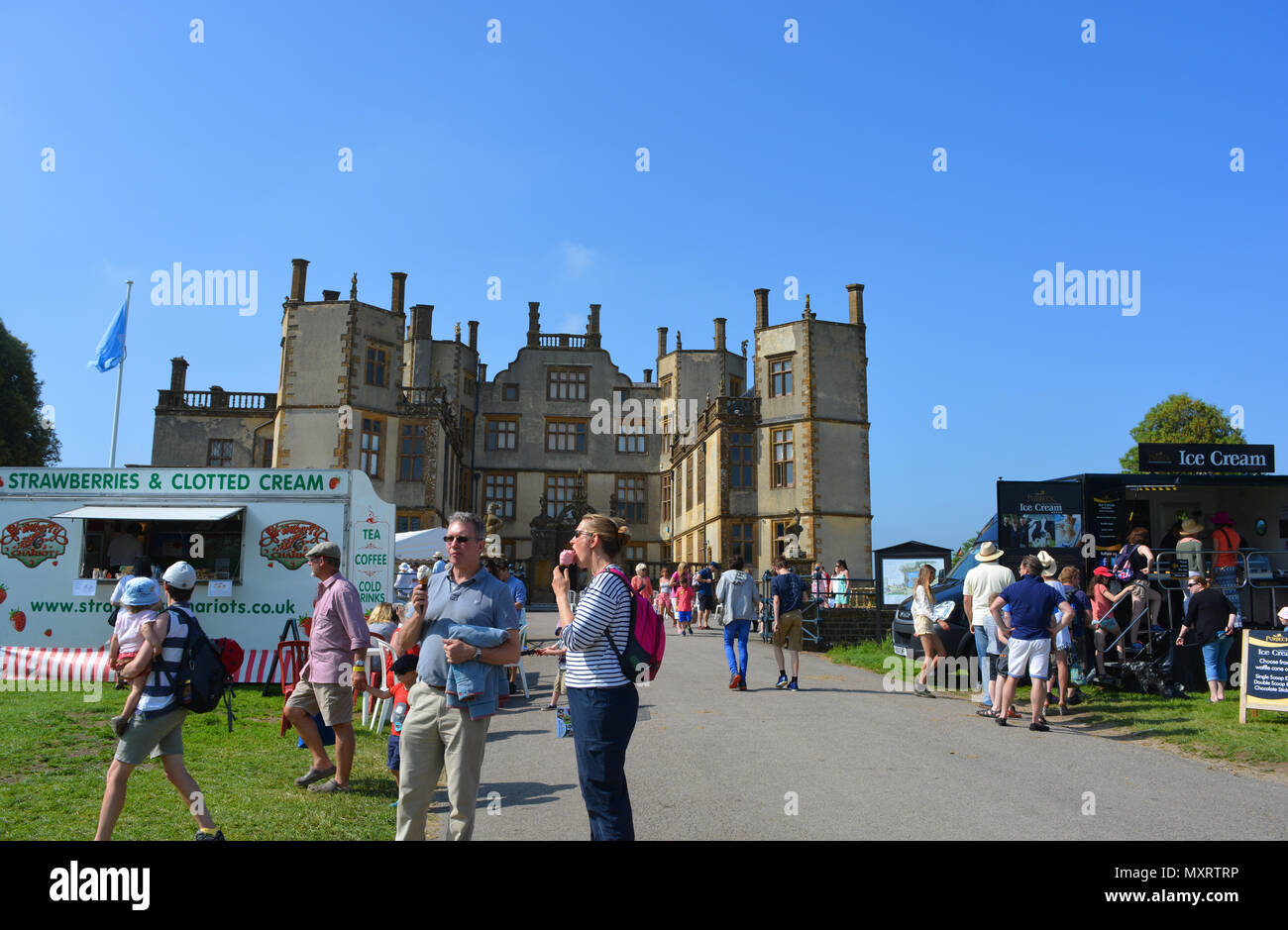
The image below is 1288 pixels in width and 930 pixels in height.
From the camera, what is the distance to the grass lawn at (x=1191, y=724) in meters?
8.76

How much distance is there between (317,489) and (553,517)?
31445mm

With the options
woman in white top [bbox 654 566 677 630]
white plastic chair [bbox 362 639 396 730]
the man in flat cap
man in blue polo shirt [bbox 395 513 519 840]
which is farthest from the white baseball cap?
woman in white top [bbox 654 566 677 630]

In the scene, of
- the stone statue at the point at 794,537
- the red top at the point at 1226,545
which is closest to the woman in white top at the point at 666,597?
the stone statue at the point at 794,537

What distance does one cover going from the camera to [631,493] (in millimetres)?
48250

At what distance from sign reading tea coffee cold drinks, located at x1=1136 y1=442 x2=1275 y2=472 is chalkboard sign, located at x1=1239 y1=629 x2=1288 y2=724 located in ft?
24.2

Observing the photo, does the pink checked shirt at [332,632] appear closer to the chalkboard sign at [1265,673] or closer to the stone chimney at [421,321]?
the chalkboard sign at [1265,673]

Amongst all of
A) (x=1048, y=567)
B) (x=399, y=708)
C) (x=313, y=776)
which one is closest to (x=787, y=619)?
(x=1048, y=567)

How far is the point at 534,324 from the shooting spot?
4931 cm

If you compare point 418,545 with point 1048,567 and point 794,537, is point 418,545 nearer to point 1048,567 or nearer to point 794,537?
point 1048,567

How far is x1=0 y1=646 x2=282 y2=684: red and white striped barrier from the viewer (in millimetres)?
13102

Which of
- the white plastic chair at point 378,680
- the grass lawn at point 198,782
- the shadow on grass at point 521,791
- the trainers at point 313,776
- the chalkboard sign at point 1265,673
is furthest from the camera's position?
the chalkboard sign at point 1265,673

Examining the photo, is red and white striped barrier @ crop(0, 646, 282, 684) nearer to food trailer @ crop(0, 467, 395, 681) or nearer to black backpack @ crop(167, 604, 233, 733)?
food trailer @ crop(0, 467, 395, 681)

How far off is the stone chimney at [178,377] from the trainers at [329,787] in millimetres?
42752
